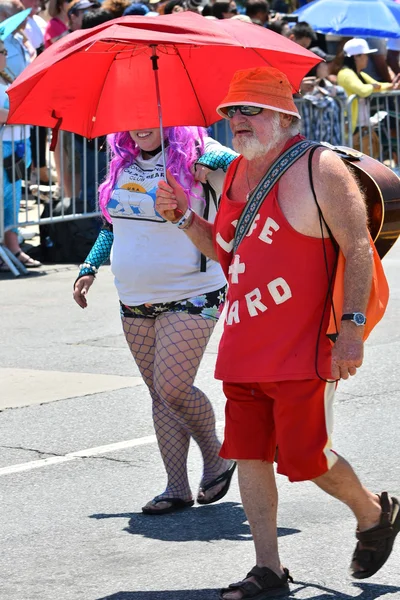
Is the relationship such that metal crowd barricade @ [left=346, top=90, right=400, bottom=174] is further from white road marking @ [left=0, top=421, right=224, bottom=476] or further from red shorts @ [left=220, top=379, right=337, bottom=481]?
red shorts @ [left=220, top=379, right=337, bottom=481]

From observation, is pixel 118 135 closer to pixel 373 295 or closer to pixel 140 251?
pixel 140 251

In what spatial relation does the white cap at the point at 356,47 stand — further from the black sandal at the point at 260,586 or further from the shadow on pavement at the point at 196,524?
the black sandal at the point at 260,586

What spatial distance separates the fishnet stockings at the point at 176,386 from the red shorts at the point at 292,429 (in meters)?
1.02

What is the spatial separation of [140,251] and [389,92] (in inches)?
459

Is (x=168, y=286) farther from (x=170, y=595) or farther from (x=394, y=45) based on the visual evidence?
(x=394, y=45)

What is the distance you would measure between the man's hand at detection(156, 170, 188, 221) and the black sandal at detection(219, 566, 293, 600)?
1347 millimetres

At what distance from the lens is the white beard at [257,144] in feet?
14.8

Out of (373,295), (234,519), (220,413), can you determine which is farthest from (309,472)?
(220,413)

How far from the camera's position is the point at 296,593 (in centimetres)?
460

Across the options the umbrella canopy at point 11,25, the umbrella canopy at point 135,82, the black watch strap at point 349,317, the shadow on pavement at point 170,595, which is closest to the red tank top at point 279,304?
the black watch strap at point 349,317

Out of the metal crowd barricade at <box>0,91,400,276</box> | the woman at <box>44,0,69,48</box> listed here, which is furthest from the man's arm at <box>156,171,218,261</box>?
the woman at <box>44,0,69,48</box>

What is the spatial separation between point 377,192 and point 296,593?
4.77 ft

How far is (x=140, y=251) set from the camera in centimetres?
561

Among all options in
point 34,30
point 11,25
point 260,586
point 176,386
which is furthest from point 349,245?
point 34,30
